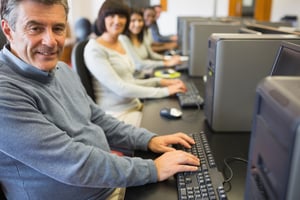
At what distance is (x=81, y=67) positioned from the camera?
1634 millimetres

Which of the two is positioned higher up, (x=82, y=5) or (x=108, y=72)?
(x=82, y=5)

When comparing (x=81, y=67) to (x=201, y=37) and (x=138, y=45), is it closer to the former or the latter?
(x=201, y=37)

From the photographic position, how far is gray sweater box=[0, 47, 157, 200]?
676mm

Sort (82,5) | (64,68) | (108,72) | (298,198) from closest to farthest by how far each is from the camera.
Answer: (298,198) → (64,68) → (108,72) → (82,5)

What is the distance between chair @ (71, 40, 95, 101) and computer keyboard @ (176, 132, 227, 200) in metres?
0.98

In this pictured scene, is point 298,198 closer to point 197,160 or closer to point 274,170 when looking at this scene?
point 274,170

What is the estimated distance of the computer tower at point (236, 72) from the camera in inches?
41.2

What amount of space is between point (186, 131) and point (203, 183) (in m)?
0.42

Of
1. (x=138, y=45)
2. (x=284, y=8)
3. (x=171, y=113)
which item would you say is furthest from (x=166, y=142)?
(x=284, y=8)

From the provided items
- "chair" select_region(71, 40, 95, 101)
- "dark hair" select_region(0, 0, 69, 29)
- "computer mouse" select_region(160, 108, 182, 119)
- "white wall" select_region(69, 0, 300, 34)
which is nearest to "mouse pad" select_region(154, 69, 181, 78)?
"chair" select_region(71, 40, 95, 101)

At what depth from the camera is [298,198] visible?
0.39m

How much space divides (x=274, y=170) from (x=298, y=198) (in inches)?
2.1

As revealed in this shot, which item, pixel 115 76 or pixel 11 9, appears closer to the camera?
pixel 11 9

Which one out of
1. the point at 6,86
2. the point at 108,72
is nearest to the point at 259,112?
the point at 6,86
